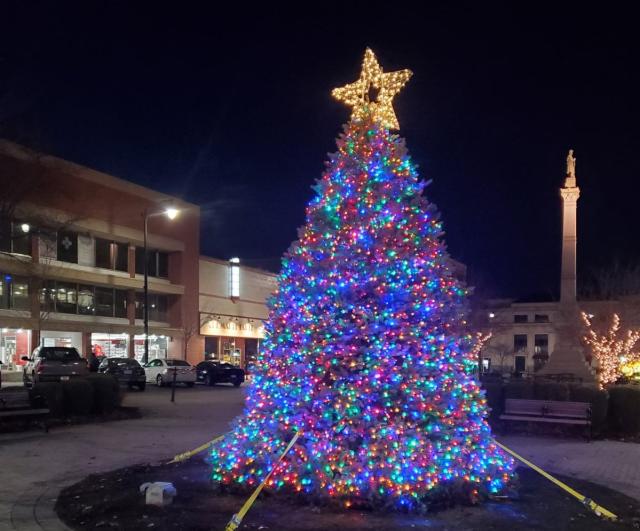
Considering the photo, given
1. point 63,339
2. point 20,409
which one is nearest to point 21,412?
point 20,409

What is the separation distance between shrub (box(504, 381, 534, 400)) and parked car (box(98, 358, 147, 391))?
17.4m

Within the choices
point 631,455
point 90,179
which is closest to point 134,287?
point 90,179

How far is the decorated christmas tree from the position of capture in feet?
21.6

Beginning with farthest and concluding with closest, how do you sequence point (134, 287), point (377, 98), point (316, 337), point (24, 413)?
point (134, 287), point (24, 413), point (377, 98), point (316, 337)

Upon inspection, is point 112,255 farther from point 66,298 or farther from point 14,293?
point 14,293

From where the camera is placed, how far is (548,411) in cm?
1318

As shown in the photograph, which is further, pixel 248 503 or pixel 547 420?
pixel 547 420

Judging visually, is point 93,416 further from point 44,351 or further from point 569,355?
point 569,355

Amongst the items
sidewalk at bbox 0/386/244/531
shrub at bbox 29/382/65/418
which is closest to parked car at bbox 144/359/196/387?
sidewalk at bbox 0/386/244/531

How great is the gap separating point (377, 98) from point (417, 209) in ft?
5.73

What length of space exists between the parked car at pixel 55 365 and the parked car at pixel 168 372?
632 centimetres

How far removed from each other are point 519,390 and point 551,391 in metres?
0.66

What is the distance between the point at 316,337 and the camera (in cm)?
696

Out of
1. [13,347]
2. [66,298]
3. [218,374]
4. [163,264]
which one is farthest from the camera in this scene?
[163,264]
